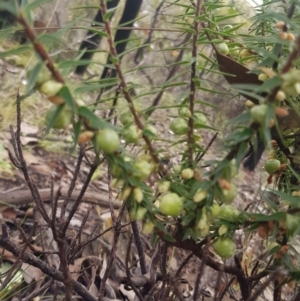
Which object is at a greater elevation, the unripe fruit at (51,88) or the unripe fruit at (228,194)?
the unripe fruit at (51,88)

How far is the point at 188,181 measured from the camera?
1.93 ft

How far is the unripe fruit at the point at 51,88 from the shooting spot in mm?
431

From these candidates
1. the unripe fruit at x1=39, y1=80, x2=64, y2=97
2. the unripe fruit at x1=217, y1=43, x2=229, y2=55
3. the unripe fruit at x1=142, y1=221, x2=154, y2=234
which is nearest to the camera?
the unripe fruit at x1=39, y1=80, x2=64, y2=97

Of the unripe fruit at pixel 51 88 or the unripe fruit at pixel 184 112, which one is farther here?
the unripe fruit at pixel 184 112

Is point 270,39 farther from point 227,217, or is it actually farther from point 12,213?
point 12,213

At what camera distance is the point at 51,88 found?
0.43m

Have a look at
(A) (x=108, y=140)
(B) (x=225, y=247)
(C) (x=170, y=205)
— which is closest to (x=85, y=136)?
(A) (x=108, y=140)

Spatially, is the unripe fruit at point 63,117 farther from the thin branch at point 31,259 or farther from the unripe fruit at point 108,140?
the thin branch at point 31,259

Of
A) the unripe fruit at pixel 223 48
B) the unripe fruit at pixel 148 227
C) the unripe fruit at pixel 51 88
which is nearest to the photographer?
the unripe fruit at pixel 51 88

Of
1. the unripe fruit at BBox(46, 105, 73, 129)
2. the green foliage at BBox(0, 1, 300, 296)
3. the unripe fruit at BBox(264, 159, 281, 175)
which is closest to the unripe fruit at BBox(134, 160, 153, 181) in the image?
the green foliage at BBox(0, 1, 300, 296)

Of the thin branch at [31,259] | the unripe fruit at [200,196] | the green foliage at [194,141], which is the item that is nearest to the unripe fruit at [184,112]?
the green foliage at [194,141]

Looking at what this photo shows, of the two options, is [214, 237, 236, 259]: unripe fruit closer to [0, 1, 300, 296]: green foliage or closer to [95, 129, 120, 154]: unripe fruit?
[0, 1, 300, 296]: green foliage

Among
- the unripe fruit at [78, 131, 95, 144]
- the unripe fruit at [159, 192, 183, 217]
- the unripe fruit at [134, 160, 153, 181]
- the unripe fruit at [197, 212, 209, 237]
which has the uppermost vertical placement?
the unripe fruit at [78, 131, 95, 144]

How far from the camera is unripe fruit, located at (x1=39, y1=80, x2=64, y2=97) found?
43 centimetres
